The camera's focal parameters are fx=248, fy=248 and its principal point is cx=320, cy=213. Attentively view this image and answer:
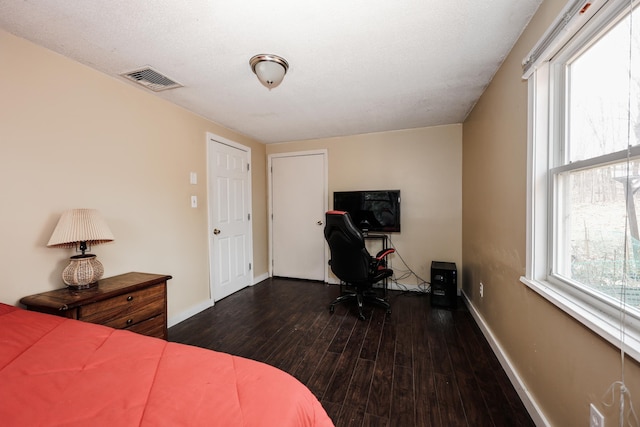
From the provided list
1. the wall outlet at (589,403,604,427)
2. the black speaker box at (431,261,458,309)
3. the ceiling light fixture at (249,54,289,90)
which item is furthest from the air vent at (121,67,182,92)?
the black speaker box at (431,261,458,309)

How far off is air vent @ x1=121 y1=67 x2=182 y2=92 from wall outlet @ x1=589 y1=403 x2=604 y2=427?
3.21m

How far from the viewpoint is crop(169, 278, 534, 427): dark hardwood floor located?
4.83 ft

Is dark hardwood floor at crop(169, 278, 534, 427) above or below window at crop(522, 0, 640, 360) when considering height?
below

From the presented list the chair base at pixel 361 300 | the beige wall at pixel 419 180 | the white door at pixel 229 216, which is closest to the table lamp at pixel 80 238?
the white door at pixel 229 216

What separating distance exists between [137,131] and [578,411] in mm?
3441

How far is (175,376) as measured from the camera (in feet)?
2.64

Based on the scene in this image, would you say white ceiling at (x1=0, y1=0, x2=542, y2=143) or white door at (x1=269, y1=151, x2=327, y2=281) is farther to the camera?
white door at (x1=269, y1=151, x2=327, y2=281)

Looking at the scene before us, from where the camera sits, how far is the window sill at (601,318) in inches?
33.0

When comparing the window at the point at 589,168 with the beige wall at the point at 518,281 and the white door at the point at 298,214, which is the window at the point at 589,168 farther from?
the white door at the point at 298,214

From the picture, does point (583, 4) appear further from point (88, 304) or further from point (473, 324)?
point (88, 304)

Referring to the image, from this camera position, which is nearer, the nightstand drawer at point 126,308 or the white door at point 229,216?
the nightstand drawer at point 126,308

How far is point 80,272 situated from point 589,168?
2.95 meters

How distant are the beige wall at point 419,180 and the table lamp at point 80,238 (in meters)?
2.97

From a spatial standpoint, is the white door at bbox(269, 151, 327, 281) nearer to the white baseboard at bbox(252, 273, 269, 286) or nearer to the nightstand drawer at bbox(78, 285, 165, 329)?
the white baseboard at bbox(252, 273, 269, 286)
